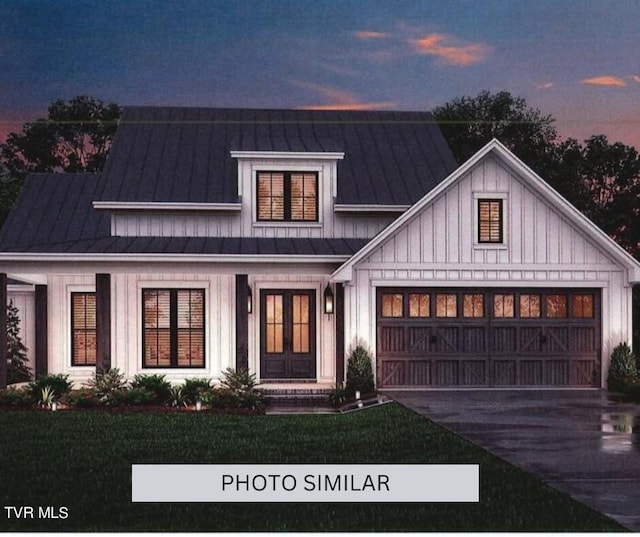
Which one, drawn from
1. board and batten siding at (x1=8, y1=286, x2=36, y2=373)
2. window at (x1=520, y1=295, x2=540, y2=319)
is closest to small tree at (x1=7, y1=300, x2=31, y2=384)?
board and batten siding at (x1=8, y1=286, x2=36, y2=373)

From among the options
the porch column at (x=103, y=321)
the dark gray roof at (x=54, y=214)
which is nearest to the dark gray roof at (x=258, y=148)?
the dark gray roof at (x=54, y=214)

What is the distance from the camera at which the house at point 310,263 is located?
1956 cm

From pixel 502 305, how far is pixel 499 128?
1582cm

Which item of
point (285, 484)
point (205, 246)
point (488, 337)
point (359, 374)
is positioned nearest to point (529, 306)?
point (488, 337)

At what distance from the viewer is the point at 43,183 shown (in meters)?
24.3

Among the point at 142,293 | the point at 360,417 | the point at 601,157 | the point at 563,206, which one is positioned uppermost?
the point at 601,157

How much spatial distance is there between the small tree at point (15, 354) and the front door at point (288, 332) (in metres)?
4.95

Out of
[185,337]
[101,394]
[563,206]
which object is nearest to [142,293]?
[185,337]

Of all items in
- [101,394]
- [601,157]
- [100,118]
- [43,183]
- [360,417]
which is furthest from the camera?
[601,157]

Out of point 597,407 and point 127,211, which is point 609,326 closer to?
point 597,407

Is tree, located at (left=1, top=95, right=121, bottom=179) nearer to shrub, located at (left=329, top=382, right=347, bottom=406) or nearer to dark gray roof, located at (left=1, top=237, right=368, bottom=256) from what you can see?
dark gray roof, located at (left=1, top=237, right=368, bottom=256)

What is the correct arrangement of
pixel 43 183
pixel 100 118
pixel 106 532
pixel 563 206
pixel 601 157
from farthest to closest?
1. pixel 601 157
2. pixel 100 118
3. pixel 43 183
4. pixel 563 206
5. pixel 106 532

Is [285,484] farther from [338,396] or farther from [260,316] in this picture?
[260,316]

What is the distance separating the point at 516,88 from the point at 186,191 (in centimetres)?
1018
